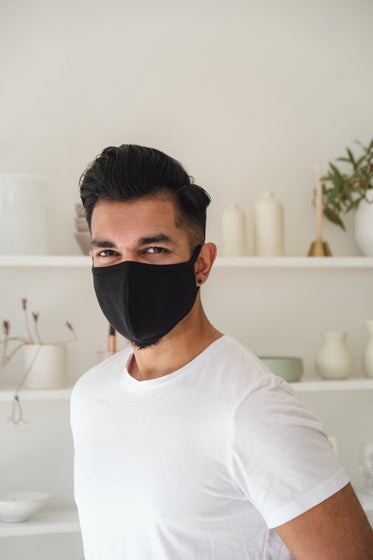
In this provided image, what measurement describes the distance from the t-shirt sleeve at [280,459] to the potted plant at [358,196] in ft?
5.05

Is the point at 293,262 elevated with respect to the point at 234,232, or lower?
lower

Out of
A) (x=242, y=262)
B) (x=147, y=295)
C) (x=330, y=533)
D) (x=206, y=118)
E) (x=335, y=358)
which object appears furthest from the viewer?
(x=206, y=118)

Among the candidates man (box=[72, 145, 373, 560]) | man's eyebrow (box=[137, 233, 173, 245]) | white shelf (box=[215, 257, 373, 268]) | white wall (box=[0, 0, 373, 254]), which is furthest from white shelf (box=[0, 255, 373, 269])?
man's eyebrow (box=[137, 233, 173, 245])

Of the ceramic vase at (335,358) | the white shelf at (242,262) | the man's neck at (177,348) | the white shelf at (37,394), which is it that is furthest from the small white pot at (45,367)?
the man's neck at (177,348)

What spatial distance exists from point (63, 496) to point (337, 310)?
123 centimetres

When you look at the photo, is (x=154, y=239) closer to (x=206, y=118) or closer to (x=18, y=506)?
(x=18, y=506)

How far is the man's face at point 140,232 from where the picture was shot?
3.74 ft

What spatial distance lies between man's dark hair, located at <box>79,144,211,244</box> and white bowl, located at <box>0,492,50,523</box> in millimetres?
1290

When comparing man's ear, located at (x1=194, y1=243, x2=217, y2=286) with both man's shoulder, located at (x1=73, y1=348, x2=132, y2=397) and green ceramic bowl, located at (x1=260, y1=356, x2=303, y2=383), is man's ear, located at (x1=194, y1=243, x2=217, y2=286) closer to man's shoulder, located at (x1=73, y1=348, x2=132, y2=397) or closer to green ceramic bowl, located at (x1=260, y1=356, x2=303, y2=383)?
man's shoulder, located at (x1=73, y1=348, x2=132, y2=397)

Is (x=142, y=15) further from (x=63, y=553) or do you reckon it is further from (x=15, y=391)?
(x=63, y=553)

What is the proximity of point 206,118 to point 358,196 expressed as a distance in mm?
652

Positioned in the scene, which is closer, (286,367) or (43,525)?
(43,525)

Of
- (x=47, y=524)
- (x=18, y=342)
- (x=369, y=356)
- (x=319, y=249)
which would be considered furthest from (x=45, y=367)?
(x=369, y=356)

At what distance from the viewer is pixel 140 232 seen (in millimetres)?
1136
